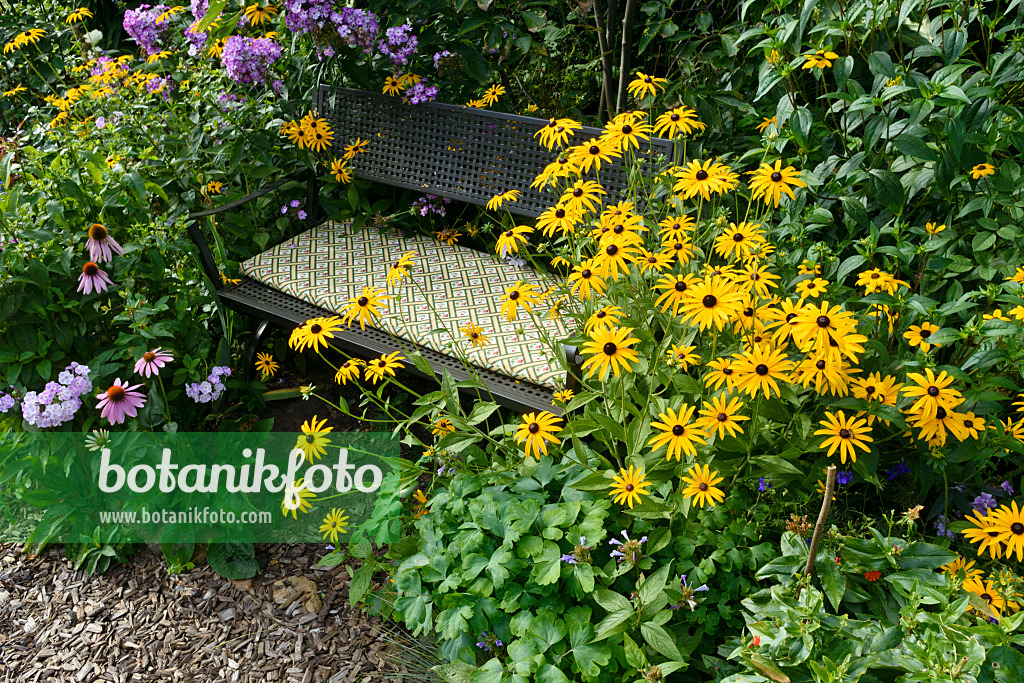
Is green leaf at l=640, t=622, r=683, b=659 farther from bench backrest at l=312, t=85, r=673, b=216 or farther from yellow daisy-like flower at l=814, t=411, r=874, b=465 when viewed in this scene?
bench backrest at l=312, t=85, r=673, b=216

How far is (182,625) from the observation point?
200cm

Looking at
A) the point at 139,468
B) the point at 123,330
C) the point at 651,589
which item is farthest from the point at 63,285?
the point at 651,589

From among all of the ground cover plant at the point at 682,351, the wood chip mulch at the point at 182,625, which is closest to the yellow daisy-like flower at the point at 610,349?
the ground cover plant at the point at 682,351

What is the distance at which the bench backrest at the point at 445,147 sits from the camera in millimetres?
2488

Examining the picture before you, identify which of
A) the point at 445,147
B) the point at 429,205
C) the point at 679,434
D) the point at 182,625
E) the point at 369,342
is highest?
the point at 679,434

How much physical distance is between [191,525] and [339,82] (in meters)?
1.68

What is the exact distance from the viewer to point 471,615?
4.80 feet

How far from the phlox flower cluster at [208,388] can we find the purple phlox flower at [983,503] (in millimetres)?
1910

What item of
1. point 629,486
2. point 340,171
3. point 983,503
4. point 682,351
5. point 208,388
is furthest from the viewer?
point 340,171

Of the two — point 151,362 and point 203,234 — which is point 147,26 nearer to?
point 203,234

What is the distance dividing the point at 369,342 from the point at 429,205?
79cm

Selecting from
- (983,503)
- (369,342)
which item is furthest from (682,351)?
(369,342)

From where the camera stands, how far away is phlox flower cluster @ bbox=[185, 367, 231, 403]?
2182mm

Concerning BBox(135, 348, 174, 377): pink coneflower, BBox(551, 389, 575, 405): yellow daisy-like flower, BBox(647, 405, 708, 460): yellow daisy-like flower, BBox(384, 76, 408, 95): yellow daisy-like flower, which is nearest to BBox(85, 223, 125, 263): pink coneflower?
BBox(135, 348, 174, 377): pink coneflower
